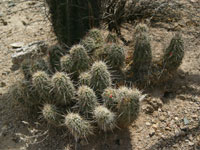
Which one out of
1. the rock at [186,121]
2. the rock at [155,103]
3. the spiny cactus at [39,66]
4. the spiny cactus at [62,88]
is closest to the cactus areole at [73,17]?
the spiny cactus at [39,66]

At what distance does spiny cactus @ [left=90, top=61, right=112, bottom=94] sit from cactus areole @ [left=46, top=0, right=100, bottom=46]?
82 cm

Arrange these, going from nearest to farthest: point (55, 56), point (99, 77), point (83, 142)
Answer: point (99, 77) → point (83, 142) → point (55, 56)

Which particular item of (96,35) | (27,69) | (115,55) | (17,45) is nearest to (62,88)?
(27,69)

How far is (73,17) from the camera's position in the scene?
2959 millimetres

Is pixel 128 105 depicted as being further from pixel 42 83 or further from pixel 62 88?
pixel 42 83

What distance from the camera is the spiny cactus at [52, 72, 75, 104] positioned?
2383 millimetres

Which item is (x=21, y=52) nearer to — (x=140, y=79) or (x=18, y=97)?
(x=18, y=97)

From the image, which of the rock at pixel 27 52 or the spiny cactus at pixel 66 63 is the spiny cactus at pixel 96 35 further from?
the rock at pixel 27 52

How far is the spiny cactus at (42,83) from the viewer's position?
2.48 metres

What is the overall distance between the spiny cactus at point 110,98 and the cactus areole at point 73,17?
3.44 feet

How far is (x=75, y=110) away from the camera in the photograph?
2564 millimetres

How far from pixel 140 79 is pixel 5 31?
2812 mm

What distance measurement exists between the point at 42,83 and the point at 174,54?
1.61m

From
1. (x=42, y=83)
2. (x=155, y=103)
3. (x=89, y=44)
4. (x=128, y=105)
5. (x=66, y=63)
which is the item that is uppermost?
(x=89, y=44)
